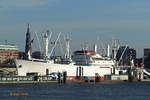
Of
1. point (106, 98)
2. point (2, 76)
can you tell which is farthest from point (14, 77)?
point (106, 98)

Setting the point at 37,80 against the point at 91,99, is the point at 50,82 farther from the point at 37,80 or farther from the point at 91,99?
the point at 91,99

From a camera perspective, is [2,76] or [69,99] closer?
[69,99]

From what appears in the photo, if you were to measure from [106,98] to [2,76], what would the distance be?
3724 inches

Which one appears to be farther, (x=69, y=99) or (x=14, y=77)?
(x=14, y=77)

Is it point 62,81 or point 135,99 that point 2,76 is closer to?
point 62,81

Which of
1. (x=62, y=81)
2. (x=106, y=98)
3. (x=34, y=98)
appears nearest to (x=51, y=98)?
(x=34, y=98)

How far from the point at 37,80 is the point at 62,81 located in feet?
32.2

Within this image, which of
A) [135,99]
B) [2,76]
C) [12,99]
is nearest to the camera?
[12,99]

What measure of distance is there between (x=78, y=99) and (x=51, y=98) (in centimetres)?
554

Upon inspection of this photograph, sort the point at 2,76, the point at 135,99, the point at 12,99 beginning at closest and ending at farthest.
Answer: the point at 12,99 < the point at 135,99 < the point at 2,76

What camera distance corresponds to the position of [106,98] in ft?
339

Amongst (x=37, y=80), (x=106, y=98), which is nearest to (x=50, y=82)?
(x=37, y=80)

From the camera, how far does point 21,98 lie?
9894 cm

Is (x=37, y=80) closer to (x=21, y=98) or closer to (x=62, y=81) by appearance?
(x=62, y=81)
